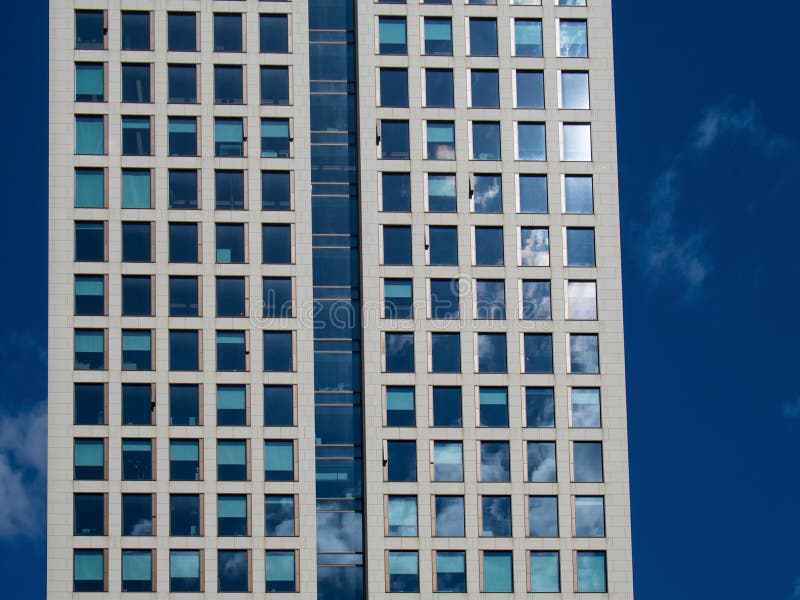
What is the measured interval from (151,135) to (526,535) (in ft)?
98.3

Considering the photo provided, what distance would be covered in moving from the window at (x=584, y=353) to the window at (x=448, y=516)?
962 centimetres

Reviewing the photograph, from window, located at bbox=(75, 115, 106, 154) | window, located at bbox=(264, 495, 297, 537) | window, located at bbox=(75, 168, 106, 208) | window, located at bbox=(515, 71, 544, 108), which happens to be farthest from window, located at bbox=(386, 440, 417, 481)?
window, located at bbox=(75, 115, 106, 154)

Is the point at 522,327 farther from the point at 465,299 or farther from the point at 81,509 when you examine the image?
the point at 81,509

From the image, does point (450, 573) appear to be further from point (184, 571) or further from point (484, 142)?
point (484, 142)

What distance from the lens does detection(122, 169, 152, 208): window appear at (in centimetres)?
7975

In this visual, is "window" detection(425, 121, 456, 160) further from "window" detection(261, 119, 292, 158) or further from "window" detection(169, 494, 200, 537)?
"window" detection(169, 494, 200, 537)

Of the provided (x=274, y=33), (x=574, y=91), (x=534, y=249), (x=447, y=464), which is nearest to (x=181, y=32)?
(x=274, y=33)

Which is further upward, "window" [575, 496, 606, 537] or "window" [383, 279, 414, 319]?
"window" [383, 279, 414, 319]

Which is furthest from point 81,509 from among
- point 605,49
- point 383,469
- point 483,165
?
point 605,49

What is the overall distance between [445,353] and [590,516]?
11669 millimetres

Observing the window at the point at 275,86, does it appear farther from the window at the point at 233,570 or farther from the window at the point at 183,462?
the window at the point at 233,570

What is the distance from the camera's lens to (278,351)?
78.7 meters

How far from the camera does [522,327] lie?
260 feet

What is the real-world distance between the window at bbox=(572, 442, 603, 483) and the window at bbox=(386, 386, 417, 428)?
8.95m
